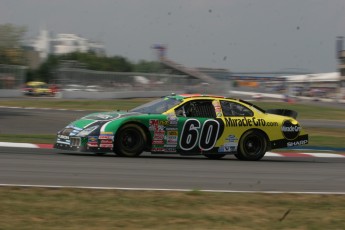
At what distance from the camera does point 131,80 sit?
61156mm

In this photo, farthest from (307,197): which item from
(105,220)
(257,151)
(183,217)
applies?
(257,151)

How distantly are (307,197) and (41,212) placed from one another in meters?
3.64

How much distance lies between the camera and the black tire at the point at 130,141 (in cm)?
1165

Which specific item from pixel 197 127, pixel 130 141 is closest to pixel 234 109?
pixel 197 127

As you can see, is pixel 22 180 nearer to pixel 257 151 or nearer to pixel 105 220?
pixel 105 220

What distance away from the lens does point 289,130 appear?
521 inches

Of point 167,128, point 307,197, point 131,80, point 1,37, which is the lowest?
point 307,197

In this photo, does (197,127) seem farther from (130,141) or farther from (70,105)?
(70,105)

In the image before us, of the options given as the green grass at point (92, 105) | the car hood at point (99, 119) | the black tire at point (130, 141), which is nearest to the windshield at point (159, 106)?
the car hood at point (99, 119)

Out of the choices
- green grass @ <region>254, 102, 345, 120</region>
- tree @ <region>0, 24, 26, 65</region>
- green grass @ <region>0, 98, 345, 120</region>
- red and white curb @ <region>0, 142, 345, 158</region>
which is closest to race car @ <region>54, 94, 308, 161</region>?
red and white curb @ <region>0, 142, 345, 158</region>

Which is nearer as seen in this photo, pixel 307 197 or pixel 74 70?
pixel 307 197

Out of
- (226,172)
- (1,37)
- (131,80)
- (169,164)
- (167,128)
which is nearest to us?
(226,172)

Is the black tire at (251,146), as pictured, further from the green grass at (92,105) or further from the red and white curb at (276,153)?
the green grass at (92,105)

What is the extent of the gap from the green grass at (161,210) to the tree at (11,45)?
272 ft
